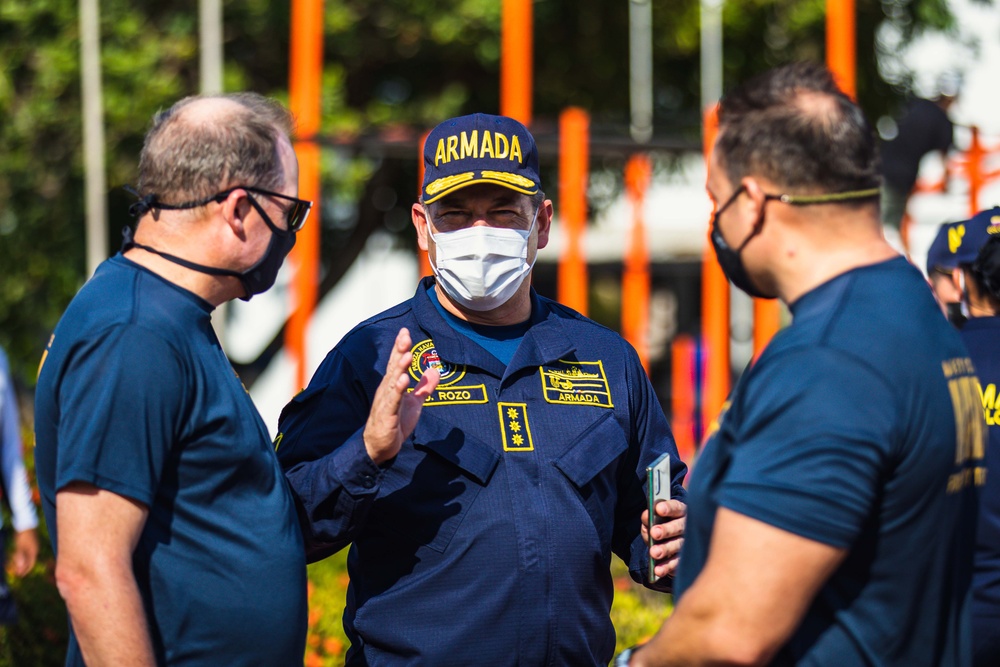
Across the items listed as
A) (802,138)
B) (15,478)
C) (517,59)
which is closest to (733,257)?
(802,138)

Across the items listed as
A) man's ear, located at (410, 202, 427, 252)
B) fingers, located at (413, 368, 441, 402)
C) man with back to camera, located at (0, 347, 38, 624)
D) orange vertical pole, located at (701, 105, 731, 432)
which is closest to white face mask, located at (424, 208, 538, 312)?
man's ear, located at (410, 202, 427, 252)

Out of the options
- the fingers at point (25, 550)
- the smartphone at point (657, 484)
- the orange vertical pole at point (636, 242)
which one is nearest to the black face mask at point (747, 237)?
the smartphone at point (657, 484)

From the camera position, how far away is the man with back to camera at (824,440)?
1904 mm

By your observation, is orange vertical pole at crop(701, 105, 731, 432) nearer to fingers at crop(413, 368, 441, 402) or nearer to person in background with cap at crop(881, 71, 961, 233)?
person in background with cap at crop(881, 71, 961, 233)

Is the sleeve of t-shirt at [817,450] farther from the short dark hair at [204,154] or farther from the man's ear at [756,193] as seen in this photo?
the short dark hair at [204,154]

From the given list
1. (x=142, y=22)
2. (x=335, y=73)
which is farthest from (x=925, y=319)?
(x=142, y=22)

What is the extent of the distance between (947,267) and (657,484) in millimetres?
1831

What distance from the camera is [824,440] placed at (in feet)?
6.21

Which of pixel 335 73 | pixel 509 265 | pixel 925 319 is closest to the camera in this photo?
pixel 925 319

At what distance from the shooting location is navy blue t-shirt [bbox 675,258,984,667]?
190 centimetres

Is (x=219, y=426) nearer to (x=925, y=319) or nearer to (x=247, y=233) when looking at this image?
(x=247, y=233)

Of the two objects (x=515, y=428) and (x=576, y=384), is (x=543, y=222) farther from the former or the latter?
(x=515, y=428)

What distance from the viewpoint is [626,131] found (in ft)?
32.9

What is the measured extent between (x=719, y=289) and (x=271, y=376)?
23.7 ft
